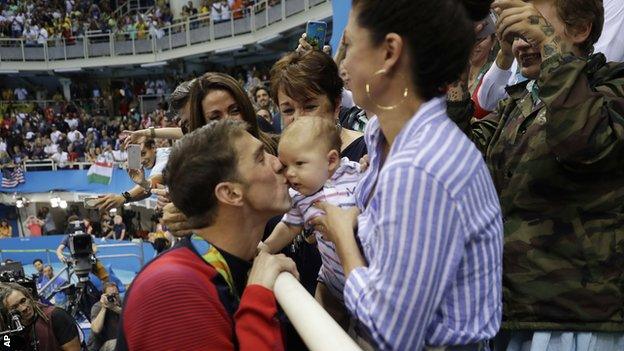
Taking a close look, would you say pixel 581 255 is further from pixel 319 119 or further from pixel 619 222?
pixel 319 119

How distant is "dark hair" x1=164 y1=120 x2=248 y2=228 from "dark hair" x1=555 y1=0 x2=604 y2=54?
0.89 metres

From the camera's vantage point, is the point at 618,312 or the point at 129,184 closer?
the point at 618,312

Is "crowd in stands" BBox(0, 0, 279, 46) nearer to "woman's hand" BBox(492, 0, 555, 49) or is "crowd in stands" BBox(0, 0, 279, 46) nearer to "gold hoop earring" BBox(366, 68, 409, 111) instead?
"woman's hand" BBox(492, 0, 555, 49)

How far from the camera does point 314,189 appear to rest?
1.61 m

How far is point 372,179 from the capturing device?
1.19m

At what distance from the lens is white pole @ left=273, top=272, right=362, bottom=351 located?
837 mm

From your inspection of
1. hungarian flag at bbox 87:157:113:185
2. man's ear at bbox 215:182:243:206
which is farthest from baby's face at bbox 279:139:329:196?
hungarian flag at bbox 87:157:113:185

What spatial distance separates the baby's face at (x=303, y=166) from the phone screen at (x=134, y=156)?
213 cm

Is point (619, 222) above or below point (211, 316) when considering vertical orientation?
above

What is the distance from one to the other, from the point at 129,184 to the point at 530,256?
41.9ft

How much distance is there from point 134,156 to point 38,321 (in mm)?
1834

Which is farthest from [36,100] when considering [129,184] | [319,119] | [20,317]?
[319,119]

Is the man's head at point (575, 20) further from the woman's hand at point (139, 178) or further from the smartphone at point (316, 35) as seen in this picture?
the woman's hand at point (139, 178)

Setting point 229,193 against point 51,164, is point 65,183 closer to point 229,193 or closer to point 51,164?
point 51,164
